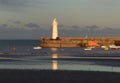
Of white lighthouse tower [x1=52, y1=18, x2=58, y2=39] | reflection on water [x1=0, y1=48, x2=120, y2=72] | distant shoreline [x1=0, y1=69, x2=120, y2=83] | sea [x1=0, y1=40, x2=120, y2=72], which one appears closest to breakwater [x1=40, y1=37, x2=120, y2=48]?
white lighthouse tower [x1=52, y1=18, x2=58, y2=39]

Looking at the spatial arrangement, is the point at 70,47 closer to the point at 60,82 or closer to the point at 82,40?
the point at 82,40

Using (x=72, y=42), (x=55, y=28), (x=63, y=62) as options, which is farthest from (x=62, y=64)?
(x=72, y=42)

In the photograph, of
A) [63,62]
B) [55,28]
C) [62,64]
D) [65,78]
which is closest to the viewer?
[65,78]

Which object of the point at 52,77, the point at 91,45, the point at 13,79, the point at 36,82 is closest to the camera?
the point at 36,82

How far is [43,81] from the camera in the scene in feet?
113

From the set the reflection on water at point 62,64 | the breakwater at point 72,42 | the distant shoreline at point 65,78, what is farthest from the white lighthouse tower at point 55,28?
the distant shoreline at point 65,78

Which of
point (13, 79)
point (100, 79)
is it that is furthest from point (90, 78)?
point (13, 79)

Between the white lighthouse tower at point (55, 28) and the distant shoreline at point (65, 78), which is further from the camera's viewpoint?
the white lighthouse tower at point (55, 28)

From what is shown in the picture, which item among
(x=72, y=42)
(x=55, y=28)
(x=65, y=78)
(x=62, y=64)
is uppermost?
(x=55, y=28)

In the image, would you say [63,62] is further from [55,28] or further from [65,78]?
[55,28]

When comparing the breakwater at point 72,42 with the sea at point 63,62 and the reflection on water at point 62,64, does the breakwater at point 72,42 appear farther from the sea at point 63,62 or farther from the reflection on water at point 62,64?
the reflection on water at point 62,64

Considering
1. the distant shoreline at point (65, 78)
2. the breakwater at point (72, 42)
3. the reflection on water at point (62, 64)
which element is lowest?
the breakwater at point (72, 42)

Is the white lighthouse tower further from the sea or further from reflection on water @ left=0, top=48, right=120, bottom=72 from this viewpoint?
reflection on water @ left=0, top=48, right=120, bottom=72

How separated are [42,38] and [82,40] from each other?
12469 mm
